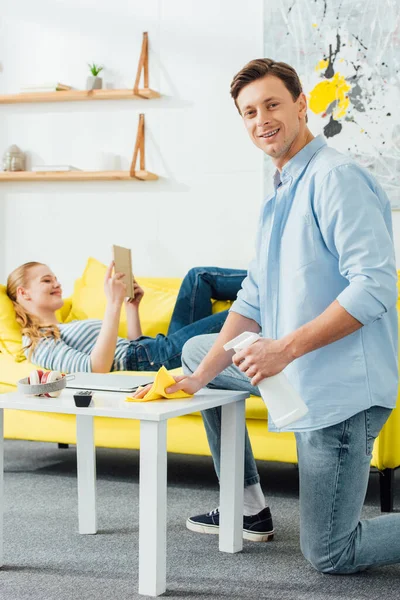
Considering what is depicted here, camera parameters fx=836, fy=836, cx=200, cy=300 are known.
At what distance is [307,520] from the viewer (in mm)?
1837

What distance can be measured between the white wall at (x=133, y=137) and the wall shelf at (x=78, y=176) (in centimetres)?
6

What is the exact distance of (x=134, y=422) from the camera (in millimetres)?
2871

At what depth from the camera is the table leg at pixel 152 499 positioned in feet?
5.70

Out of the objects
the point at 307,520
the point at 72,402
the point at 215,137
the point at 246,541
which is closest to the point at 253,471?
the point at 246,541

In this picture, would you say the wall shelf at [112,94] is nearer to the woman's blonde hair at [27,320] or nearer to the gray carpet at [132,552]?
the woman's blonde hair at [27,320]

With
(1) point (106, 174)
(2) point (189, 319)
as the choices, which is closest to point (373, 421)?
(2) point (189, 319)

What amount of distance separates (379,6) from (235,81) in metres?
1.95

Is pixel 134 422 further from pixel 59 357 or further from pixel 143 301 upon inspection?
pixel 143 301

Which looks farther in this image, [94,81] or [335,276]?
[94,81]

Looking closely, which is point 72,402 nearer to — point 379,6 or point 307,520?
point 307,520

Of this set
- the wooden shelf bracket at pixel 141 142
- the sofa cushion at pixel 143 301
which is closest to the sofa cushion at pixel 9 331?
the sofa cushion at pixel 143 301

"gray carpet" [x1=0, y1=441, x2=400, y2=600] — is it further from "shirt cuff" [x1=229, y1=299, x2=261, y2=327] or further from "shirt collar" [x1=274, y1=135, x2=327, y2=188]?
"shirt collar" [x1=274, y1=135, x2=327, y2=188]

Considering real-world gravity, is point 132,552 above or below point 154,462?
below

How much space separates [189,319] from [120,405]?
4.74 feet
